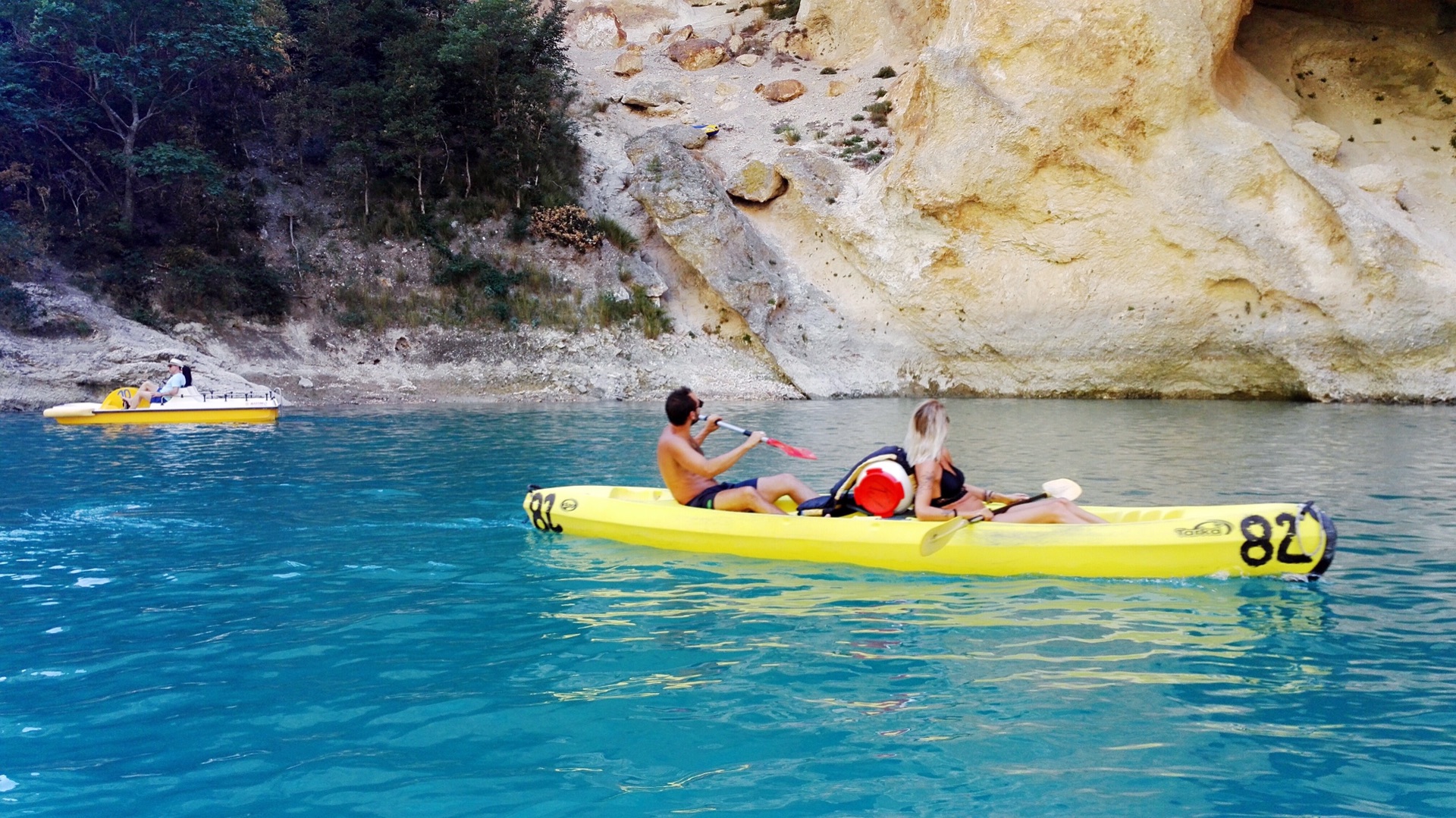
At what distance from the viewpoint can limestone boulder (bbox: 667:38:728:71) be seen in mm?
34531

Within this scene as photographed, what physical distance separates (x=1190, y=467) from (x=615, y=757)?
9.38 m

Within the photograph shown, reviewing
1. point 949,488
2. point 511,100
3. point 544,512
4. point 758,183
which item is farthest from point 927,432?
point 511,100

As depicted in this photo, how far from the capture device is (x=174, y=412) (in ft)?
57.8

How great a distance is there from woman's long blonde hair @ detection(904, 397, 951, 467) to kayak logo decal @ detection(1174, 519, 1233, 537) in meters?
1.56

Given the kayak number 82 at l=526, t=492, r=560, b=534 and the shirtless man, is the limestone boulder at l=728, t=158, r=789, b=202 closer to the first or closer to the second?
the kayak number 82 at l=526, t=492, r=560, b=534

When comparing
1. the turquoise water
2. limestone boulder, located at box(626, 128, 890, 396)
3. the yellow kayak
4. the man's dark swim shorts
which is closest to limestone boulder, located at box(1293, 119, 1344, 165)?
limestone boulder, located at box(626, 128, 890, 396)

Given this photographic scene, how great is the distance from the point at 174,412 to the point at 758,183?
53.7 feet

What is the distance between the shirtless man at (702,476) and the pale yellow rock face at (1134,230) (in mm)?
18124

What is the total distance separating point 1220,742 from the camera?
3.85 metres

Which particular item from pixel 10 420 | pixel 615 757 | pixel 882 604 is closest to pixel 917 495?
pixel 882 604

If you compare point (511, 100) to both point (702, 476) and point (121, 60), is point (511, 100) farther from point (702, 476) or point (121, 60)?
point (702, 476)

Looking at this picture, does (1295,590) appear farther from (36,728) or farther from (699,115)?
(699,115)

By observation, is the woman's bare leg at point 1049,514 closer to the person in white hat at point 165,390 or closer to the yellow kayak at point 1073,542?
the yellow kayak at point 1073,542

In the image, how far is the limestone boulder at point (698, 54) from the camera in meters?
34.5
